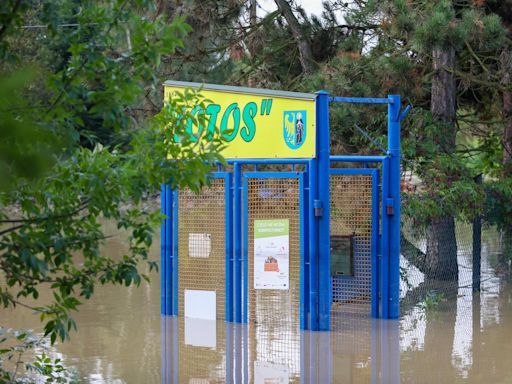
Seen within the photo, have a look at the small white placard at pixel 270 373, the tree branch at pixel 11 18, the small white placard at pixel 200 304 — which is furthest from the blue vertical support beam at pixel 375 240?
the tree branch at pixel 11 18

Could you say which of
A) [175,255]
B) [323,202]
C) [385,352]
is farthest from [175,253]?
[385,352]

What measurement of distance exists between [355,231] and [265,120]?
6.95ft

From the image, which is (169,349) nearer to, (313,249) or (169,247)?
(313,249)

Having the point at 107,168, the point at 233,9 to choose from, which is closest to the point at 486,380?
the point at 107,168

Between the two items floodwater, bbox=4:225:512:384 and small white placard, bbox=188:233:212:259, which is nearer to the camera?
floodwater, bbox=4:225:512:384

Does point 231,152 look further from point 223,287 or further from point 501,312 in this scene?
point 501,312

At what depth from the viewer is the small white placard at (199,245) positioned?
11672 millimetres

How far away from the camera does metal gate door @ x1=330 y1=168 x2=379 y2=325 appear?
11602 mm

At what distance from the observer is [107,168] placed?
4250 mm

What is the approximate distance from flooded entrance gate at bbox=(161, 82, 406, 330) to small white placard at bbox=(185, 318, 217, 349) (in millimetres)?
26

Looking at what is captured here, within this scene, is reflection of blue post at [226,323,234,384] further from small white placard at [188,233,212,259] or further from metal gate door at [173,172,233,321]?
small white placard at [188,233,212,259]

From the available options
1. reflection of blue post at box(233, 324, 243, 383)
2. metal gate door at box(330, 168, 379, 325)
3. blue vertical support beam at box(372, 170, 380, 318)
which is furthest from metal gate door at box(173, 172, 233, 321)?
blue vertical support beam at box(372, 170, 380, 318)

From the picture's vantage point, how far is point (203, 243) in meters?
11.7

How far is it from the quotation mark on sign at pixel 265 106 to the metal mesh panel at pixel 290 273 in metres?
0.89
